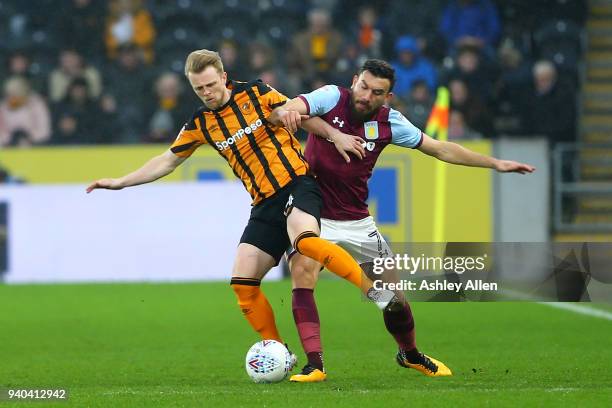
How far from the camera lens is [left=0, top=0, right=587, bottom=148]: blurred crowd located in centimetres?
1631

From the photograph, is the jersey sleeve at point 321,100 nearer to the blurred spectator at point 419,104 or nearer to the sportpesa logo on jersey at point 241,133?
the sportpesa logo on jersey at point 241,133

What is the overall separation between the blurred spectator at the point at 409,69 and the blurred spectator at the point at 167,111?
266 centimetres

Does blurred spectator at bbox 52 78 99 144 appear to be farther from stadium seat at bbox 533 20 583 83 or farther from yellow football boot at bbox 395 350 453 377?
yellow football boot at bbox 395 350 453 377

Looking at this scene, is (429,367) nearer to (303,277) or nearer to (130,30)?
(303,277)

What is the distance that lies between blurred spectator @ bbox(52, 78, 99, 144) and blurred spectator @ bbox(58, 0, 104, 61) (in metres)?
1.00

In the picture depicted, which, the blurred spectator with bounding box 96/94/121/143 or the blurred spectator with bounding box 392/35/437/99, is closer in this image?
the blurred spectator with bounding box 392/35/437/99

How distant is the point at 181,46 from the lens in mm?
17641

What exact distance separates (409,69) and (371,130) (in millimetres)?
9468

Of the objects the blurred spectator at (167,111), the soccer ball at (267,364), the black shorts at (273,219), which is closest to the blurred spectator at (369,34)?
the blurred spectator at (167,111)

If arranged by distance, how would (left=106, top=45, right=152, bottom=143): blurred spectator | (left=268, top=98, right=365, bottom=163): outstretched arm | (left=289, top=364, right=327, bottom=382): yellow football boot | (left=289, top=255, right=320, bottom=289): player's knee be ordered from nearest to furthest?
(left=268, top=98, right=365, bottom=163): outstretched arm → (left=289, top=364, right=327, bottom=382): yellow football boot → (left=289, top=255, right=320, bottom=289): player's knee → (left=106, top=45, right=152, bottom=143): blurred spectator

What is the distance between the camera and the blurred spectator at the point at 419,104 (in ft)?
52.5

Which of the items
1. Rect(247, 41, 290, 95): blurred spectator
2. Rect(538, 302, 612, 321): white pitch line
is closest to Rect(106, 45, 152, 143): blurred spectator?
Rect(247, 41, 290, 95): blurred spectator

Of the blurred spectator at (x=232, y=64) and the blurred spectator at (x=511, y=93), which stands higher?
the blurred spectator at (x=232, y=64)

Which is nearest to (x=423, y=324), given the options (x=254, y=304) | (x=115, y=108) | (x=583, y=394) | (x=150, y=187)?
(x=254, y=304)
